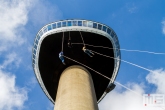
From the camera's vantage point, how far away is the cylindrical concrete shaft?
16.8m

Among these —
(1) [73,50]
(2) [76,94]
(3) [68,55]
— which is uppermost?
(1) [73,50]

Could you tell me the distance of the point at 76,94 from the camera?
18.0 meters

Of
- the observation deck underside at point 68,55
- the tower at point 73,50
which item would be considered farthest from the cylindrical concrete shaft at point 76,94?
the observation deck underside at point 68,55

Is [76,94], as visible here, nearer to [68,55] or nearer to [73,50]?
[68,55]

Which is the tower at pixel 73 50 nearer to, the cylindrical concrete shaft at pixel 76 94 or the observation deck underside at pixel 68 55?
the observation deck underside at pixel 68 55

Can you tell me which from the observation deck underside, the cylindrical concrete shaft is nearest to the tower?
the observation deck underside

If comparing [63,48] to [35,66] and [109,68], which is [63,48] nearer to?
[35,66]

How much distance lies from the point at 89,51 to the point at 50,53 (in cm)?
460

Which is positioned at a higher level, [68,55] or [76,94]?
[68,55]

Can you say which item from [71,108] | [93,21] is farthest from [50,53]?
[71,108]

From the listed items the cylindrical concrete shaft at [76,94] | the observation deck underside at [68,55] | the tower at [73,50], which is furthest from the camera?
the observation deck underside at [68,55]

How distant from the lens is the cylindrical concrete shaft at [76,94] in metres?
16.8

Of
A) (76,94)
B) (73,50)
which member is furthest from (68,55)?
(76,94)

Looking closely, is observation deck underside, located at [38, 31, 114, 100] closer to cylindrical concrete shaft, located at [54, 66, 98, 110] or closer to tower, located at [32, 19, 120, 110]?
tower, located at [32, 19, 120, 110]
